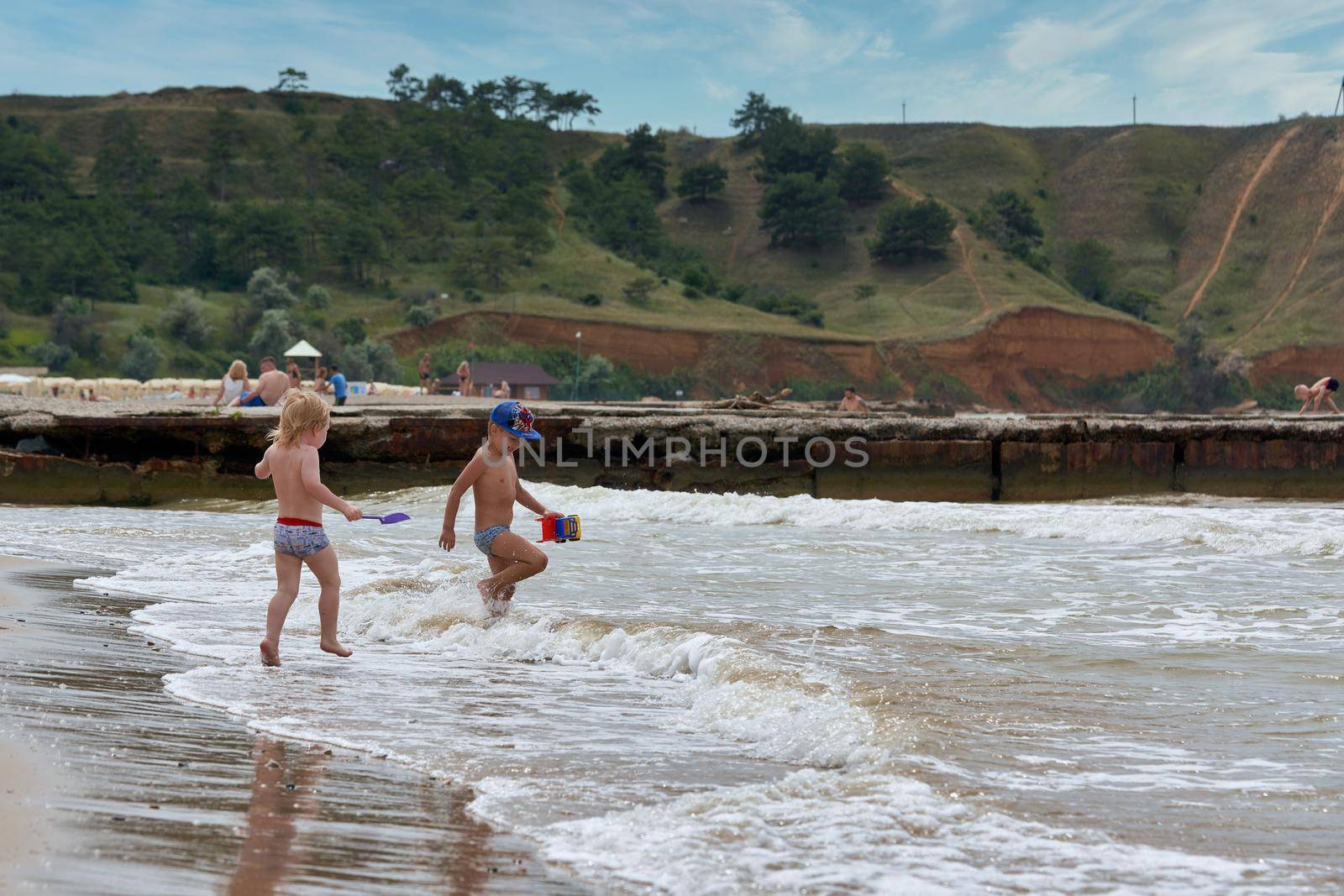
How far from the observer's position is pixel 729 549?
1136 cm

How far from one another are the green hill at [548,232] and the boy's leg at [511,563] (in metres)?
62.3

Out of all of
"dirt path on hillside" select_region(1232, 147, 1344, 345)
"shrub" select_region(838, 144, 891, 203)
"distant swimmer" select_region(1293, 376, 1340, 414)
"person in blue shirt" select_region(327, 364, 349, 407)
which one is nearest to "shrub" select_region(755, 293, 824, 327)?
"shrub" select_region(838, 144, 891, 203)

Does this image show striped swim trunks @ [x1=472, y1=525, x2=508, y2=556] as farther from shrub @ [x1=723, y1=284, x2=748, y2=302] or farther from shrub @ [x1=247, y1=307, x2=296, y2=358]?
shrub @ [x1=723, y1=284, x2=748, y2=302]

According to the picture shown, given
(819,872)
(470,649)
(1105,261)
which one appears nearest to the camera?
(819,872)

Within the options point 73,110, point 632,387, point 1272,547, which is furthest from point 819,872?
point 73,110

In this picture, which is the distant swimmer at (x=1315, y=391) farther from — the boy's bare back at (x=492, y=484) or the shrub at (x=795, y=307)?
the shrub at (x=795, y=307)

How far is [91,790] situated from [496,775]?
119 centimetres

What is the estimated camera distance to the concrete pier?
15.7 meters

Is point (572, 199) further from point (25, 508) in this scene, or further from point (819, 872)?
point (819, 872)

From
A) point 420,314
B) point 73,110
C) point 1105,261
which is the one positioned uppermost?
point 73,110

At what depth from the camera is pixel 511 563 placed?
723 centimetres

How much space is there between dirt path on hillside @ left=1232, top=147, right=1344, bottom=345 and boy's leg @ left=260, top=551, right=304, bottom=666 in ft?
286

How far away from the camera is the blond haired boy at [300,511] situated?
19.8 ft

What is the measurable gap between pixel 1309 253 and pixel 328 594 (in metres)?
98.7
